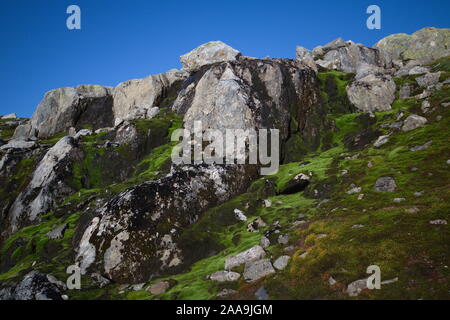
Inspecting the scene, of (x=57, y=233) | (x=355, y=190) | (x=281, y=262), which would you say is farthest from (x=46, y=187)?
(x=355, y=190)

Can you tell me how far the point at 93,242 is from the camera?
42.9 metres

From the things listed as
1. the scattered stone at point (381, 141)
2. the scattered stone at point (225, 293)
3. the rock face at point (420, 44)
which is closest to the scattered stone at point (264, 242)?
the scattered stone at point (225, 293)

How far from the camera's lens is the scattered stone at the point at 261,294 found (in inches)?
1052

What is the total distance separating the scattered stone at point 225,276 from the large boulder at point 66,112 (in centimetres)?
9808

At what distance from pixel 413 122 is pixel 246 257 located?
42.5 meters

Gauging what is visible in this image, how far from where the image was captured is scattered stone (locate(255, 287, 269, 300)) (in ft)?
87.7

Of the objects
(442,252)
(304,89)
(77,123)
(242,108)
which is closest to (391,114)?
(304,89)

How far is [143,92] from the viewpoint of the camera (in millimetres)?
113375

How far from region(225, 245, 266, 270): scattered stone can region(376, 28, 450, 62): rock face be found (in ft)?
466

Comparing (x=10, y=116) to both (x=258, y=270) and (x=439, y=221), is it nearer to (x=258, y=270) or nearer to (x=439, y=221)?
(x=258, y=270)

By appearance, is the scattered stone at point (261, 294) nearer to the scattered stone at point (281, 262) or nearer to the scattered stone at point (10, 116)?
the scattered stone at point (281, 262)

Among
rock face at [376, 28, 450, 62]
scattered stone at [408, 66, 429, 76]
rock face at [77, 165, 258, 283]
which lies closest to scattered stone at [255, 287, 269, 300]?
rock face at [77, 165, 258, 283]

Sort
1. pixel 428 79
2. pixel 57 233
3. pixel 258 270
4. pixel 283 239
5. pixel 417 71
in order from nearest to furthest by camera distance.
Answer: pixel 258 270 → pixel 283 239 → pixel 57 233 → pixel 428 79 → pixel 417 71
